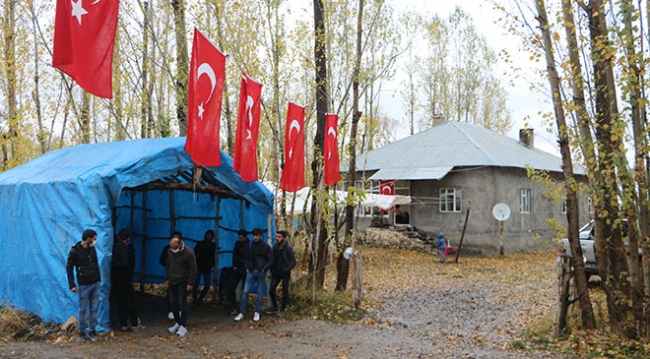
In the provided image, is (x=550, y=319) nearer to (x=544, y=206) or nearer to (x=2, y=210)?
(x=2, y=210)

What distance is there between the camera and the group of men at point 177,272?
8.78 metres

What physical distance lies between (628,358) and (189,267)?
673cm

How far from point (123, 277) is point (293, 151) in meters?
3.86

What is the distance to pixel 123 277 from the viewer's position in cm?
971

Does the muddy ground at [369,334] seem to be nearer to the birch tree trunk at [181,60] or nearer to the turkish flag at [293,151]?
the turkish flag at [293,151]

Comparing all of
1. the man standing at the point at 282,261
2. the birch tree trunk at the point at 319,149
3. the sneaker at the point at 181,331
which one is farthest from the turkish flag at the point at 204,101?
the birch tree trunk at the point at 319,149

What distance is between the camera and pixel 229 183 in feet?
36.2

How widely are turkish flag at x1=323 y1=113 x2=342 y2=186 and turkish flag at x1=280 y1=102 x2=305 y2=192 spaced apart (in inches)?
25.4

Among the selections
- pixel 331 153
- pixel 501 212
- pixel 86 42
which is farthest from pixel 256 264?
pixel 501 212

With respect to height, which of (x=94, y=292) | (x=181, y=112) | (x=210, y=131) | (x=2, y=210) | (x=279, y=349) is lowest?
(x=279, y=349)

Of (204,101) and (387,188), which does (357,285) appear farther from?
(387,188)

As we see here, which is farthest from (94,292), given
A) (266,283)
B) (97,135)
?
(97,135)

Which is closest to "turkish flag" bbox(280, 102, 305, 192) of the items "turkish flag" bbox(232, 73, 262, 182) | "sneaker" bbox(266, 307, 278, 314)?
"turkish flag" bbox(232, 73, 262, 182)

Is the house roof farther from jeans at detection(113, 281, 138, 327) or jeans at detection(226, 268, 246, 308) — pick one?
jeans at detection(113, 281, 138, 327)
